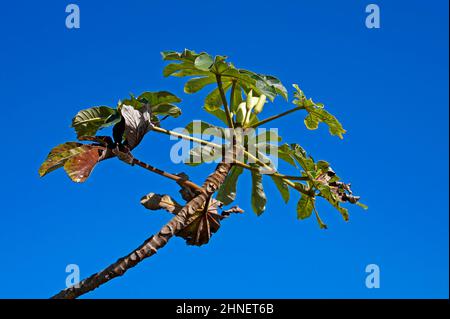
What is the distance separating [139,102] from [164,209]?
0.82m

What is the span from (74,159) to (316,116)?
186 cm

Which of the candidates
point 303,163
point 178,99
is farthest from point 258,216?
point 178,99

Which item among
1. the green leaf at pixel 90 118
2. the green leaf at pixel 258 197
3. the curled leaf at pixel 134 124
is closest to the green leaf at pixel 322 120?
the green leaf at pixel 258 197

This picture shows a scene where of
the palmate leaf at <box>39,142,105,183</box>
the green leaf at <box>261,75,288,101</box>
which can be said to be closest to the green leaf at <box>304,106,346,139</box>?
the green leaf at <box>261,75,288,101</box>

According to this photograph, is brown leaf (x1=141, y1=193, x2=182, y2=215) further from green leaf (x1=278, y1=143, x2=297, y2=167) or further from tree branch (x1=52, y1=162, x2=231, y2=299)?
green leaf (x1=278, y1=143, x2=297, y2=167)

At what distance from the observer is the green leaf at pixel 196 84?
→ 4.41 m

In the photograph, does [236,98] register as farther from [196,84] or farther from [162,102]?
[162,102]

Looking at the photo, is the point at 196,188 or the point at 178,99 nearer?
the point at 196,188

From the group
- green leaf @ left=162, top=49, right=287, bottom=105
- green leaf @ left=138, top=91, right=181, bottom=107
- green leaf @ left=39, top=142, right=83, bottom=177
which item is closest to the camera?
green leaf @ left=39, top=142, right=83, bottom=177

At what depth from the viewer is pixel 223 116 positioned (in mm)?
4652

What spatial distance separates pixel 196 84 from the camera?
14.6 feet

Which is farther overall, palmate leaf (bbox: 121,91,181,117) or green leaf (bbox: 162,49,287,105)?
palmate leaf (bbox: 121,91,181,117)

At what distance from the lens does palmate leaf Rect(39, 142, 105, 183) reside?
3.37m
